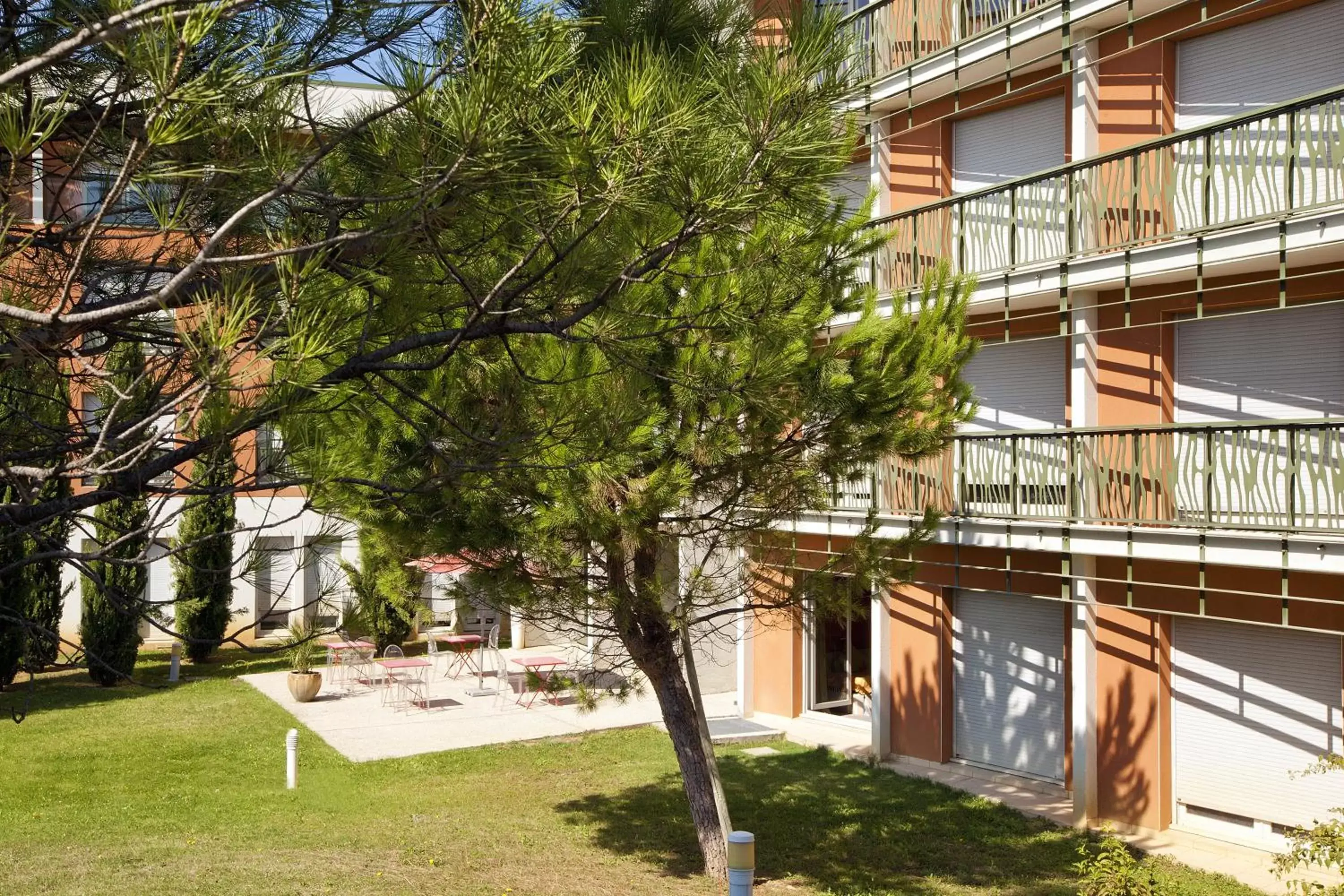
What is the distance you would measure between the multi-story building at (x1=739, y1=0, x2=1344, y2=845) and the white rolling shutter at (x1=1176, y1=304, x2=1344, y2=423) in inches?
1.0

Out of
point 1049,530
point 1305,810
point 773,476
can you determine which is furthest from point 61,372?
point 1305,810

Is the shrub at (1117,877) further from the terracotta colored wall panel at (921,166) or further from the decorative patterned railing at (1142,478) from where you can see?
the terracotta colored wall panel at (921,166)

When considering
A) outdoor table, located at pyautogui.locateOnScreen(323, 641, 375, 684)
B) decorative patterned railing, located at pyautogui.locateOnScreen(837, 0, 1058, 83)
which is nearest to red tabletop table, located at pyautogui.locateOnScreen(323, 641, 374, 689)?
outdoor table, located at pyautogui.locateOnScreen(323, 641, 375, 684)

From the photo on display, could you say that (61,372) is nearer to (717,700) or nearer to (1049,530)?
(1049,530)

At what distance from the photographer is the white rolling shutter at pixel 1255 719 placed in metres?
10.8

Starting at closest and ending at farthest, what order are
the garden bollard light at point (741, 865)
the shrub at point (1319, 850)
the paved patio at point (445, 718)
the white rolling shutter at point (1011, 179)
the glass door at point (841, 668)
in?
the garden bollard light at point (741, 865) → the shrub at point (1319, 850) → the white rolling shutter at point (1011, 179) → the paved patio at point (445, 718) → the glass door at point (841, 668)

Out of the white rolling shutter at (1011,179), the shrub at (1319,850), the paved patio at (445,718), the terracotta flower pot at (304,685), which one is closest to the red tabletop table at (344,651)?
the paved patio at (445,718)

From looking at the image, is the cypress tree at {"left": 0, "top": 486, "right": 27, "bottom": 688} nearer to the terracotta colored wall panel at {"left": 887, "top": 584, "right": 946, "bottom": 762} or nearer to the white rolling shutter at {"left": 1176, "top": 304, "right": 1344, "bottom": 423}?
the terracotta colored wall panel at {"left": 887, "top": 584, "right": 946, "bottom": 762}

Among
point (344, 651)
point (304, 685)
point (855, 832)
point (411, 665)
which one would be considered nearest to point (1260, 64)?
point (855, 832)

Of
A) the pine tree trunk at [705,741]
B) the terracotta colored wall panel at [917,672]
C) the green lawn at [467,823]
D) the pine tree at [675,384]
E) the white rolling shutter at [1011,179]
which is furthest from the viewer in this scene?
the terracotta colored wall panel at [917,672]

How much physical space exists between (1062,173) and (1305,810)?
656 centimetres

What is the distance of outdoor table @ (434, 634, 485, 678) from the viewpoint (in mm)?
22375

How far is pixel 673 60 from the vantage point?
19.4 ft

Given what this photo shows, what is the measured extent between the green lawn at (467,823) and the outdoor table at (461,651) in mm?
5397
